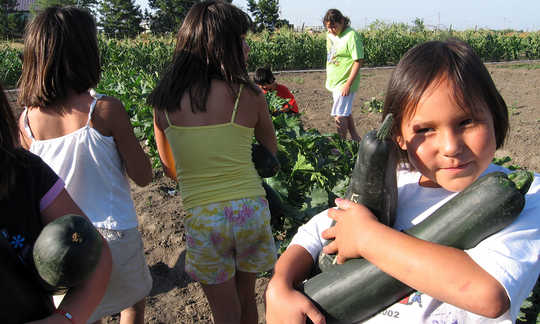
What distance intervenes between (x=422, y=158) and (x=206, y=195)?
4.68 ft

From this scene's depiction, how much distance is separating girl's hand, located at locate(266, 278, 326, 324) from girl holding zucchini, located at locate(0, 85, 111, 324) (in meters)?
0.54

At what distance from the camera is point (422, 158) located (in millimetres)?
1239

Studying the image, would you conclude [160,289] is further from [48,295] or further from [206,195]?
[48,295]

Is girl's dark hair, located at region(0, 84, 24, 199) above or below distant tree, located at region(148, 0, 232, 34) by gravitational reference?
below

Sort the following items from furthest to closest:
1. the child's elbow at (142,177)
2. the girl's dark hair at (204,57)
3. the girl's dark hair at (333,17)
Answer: the girl's dark hair at (333,17) < the child's elbow at (142,177) < the girl's dark hair at (204,57)

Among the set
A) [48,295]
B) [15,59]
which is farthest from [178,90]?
[15,59]

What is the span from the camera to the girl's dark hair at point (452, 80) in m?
1.17

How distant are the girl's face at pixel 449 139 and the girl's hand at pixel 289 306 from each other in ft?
1.71

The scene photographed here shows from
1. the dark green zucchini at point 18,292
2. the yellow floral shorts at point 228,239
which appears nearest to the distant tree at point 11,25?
the yellow floral shorts at point 228,239

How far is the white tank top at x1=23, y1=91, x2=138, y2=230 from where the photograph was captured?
218 cm

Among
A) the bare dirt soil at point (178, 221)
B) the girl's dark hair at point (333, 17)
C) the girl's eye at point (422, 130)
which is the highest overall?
the girl's dark hair at point (333, 17)

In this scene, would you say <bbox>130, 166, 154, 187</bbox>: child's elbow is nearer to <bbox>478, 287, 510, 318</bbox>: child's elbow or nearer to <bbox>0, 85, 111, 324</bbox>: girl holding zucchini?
<bbox>0, 85, 111, 324</bbox>: girl holding zucchini

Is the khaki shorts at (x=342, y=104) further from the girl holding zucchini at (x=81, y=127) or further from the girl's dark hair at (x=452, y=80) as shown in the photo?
the girl's dark hair at (x=452, y=80)

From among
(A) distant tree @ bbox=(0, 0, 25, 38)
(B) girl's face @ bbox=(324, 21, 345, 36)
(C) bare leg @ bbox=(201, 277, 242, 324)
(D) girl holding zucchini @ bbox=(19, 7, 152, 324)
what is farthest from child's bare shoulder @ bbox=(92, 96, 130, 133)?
(A) distant tree @ bbox=(0, 0, 25, 38)
